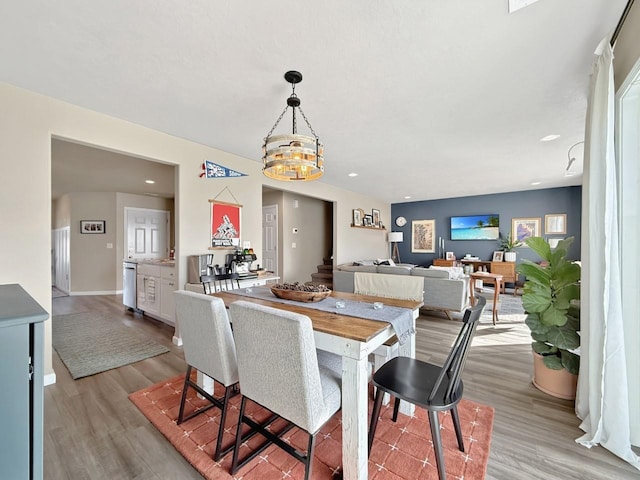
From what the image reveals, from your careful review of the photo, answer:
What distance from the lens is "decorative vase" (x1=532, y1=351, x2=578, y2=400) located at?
2.16 metres

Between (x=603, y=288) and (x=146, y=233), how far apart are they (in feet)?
27.0

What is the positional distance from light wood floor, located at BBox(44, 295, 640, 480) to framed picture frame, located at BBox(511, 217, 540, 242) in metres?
5.12

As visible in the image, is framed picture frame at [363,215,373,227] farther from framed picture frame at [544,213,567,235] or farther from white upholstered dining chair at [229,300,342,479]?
white upholstered dining chair at [229,300,342,479]

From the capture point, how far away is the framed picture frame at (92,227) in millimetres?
6564

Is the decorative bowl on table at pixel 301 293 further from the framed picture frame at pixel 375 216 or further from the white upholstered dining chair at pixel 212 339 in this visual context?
the framed picture frame at pixel 375 216

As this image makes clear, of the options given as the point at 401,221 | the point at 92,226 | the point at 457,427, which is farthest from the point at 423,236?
the point at 92,226

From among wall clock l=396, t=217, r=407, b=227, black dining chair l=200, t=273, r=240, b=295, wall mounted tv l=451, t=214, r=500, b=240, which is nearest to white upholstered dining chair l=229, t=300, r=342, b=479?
black dining chair l=200, t=273, r=240, b=295

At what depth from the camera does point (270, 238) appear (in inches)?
252

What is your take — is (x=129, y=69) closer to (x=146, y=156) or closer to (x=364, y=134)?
(x=146, y=156)

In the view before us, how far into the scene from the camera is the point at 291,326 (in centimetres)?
122

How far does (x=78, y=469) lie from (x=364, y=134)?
350cm

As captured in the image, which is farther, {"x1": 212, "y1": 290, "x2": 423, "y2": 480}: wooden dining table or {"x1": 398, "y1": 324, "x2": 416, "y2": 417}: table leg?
{"x1": 398, "y1": 324, "x2": 416, "y2": 417}: table leg

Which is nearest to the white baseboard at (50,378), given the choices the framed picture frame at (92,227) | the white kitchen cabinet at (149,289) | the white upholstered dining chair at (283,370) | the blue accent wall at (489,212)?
the white kitchen cabinet at (149,289)

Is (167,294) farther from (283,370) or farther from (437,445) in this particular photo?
(437,445)
